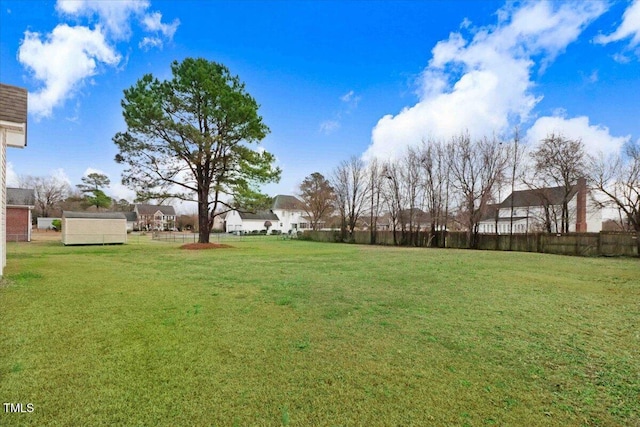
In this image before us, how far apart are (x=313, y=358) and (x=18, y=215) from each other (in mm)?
30163

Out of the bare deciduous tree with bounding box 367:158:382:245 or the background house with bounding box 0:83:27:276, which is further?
the bare deciduous tree with bounding box 367:158:382:245

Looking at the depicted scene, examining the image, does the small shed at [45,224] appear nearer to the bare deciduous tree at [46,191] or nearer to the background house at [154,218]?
the bare deciduous tree at [46,191]

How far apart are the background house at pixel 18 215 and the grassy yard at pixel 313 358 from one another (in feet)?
74.8

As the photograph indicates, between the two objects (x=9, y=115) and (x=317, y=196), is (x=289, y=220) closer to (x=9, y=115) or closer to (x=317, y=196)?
(x=317, y=196)

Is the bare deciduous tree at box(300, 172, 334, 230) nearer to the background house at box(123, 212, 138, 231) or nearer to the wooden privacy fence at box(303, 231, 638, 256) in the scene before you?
the wooden privacy fence at box(303, 231, 638, 256)

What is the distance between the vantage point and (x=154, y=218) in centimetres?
6341

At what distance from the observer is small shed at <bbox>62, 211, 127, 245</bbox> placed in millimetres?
20891

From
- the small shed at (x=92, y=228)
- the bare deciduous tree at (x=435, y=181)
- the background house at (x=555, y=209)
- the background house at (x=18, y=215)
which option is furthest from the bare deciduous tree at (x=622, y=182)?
the background house at (x=18, y=215)

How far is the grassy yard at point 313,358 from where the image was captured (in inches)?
91.1

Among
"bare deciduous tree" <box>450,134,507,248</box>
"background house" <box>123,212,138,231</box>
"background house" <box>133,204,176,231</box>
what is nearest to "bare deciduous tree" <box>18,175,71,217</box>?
"background house" <box>123,212,138,231</box>

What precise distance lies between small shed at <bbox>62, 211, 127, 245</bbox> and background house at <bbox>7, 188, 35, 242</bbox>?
15.0 feet

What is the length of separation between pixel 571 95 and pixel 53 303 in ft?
72.9

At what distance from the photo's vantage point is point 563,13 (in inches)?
432

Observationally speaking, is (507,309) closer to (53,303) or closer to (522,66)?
(53,303)
